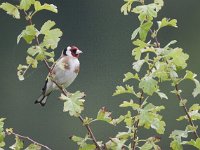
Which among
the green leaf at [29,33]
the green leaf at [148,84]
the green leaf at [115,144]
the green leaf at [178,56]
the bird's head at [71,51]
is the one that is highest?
the bird's head at [71,51]

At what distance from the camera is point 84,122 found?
3.85 metres

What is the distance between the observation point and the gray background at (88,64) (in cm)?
2550

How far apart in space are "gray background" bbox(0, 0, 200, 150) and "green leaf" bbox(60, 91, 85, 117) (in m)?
19.0

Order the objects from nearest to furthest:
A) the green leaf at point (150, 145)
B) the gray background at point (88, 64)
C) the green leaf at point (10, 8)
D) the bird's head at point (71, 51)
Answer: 1. the green leaf at point (150, 145)
2. the green leaf at point (10, 8)
3. the bird's head at point (71, 51)
4. the gray background at point (88, 64)

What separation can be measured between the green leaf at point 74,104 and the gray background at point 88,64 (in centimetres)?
1900

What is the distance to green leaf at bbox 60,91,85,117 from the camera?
3.74m

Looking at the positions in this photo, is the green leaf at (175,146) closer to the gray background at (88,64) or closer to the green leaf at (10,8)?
the green leaf at (10,8)

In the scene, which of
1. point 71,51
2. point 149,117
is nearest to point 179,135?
point 149,117

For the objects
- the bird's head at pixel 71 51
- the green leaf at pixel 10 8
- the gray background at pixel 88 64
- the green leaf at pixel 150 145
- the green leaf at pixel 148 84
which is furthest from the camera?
the gray background at pixel 88 64

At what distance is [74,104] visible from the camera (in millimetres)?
A: 3770

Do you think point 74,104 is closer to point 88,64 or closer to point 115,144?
point 115,144

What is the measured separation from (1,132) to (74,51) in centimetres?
309

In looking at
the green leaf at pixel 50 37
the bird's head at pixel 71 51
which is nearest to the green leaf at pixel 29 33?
the green leaf at pixel 50 37

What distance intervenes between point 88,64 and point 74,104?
25.9m
